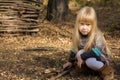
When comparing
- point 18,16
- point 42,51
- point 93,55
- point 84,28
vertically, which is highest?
point 84,28

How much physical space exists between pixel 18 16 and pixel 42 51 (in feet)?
5.95

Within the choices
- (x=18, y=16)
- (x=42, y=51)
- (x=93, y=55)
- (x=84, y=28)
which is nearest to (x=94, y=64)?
(x=93, y=55)

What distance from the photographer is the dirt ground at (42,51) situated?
17.4ft

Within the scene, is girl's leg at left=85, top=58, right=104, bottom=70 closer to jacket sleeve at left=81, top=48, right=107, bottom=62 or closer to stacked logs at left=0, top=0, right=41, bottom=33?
jacket sleeve at left=81, top=48, right=107, bottom=62

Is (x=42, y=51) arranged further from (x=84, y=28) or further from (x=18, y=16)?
(x=84, y=28)

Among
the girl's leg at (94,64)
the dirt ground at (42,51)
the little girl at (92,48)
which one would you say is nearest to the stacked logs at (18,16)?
the dirt ground at (42,51)

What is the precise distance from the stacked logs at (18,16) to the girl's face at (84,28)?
3443 millimetres

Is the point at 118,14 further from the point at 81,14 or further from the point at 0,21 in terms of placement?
the point at 81,14

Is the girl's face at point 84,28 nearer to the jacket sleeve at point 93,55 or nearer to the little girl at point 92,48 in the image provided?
the little girl at point 92,48

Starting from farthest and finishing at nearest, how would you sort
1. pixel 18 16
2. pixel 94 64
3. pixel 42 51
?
1. pixel 18 16
2. pixel 42 51
3. pixel 94 64

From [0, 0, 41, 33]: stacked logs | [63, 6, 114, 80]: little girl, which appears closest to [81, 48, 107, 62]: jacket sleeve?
[63, 6, 114, 80]: little girl

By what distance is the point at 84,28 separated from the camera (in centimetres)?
484

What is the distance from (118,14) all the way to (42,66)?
6195 millimetres

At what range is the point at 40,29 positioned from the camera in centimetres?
864
